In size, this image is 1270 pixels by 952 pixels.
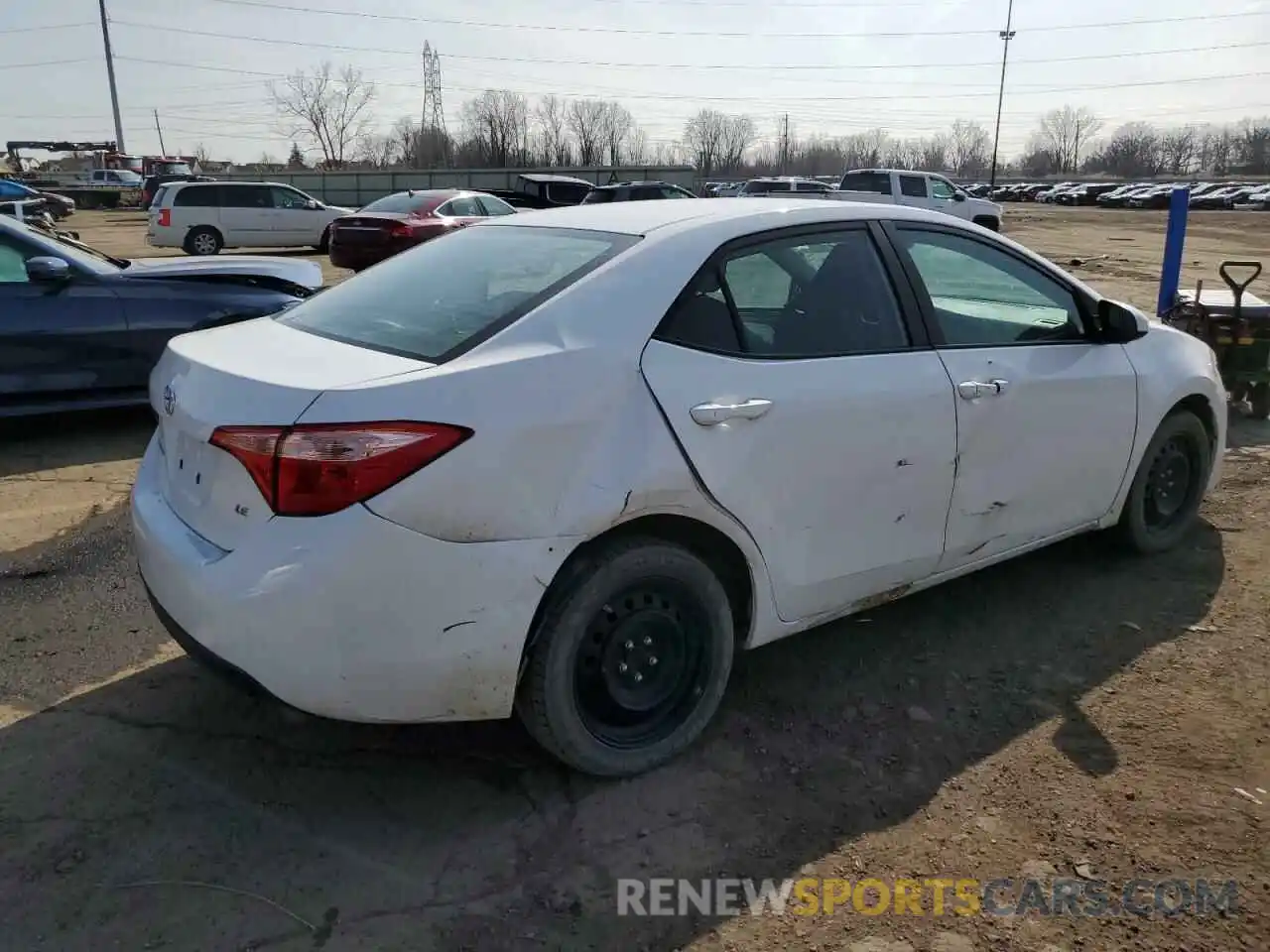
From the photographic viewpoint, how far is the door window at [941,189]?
25.7 metres

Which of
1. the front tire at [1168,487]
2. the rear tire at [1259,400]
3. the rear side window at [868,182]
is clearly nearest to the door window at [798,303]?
the front tire at [1168,487]

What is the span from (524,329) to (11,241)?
509 cm

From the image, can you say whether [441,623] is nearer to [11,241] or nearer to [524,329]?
[524,329]

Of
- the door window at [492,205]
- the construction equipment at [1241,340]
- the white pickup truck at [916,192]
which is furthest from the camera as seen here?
the white pickup truck at [916,192]

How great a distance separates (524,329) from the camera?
8.45 ft

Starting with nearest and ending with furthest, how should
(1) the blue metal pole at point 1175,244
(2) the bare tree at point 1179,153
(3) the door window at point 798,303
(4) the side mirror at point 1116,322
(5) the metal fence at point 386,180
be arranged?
(3) the door window at point 798,303, (4) the side mirror at point 1116,322, (1) the blue metal pole at point 1175,244, (5) the metal fence at point 386,180, (2) the bare tree at point 1179,153

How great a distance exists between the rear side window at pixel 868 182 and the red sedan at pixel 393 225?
1184cm

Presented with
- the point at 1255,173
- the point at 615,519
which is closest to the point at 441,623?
the point at 615,519

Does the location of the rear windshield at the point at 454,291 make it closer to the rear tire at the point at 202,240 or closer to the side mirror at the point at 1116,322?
the side mirror at the point at 1116,322

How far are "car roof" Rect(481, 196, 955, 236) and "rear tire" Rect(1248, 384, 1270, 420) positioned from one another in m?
4.94

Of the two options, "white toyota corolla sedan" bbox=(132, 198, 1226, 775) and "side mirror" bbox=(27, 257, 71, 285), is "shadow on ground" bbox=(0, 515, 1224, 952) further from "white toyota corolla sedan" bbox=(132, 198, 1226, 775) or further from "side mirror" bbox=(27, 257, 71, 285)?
"side mirror" bbox=(27, 257, 71, 285)

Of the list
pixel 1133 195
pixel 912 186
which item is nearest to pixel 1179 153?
pixel 1133 195

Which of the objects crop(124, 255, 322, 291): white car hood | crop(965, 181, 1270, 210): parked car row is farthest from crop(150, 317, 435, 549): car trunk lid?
crop(965, 181, 1270, 210): parked car row

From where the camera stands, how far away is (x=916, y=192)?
25266mm
